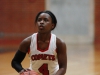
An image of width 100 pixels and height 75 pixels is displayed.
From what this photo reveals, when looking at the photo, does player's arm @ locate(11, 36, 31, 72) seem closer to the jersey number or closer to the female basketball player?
the female basketball player

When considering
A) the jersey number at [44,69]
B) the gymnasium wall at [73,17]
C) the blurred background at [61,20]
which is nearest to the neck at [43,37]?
the jersey number at [44,69]

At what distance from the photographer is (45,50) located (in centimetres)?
256

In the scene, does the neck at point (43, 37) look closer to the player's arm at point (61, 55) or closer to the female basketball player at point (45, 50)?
the female basketball player at point (45, 50)

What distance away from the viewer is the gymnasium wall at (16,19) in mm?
8922

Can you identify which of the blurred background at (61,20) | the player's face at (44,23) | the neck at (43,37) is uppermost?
the player's face at (44,23)

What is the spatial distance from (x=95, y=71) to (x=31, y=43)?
197 cm

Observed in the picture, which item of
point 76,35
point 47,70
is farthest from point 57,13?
point 47,70

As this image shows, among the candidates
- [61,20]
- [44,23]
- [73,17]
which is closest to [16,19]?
[61,20]

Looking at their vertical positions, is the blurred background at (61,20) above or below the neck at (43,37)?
below

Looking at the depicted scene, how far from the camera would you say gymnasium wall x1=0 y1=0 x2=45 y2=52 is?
8922mm

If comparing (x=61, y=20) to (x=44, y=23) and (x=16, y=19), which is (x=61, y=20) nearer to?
(x=16, y=19)

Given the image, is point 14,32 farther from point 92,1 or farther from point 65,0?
point 92,1

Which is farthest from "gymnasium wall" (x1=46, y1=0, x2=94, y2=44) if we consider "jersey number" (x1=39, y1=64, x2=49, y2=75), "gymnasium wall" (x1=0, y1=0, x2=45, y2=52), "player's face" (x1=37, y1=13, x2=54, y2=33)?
"player's face" (x1=37, y1=13, x2=54, y2=33)

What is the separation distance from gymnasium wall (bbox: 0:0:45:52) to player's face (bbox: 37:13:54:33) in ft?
20.8
